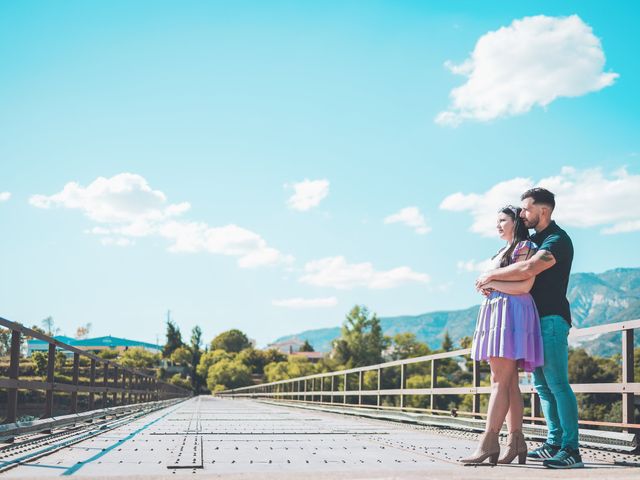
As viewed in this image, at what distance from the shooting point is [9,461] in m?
3.94

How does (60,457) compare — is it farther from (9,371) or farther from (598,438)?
(598,438)

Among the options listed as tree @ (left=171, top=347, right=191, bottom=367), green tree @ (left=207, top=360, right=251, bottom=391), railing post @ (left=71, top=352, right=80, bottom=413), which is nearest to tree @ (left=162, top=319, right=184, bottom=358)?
tree @ (left=171, top=347, right=191, bottom=367)

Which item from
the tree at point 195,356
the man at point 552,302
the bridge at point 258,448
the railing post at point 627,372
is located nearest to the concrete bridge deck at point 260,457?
the bridge at point 258,448

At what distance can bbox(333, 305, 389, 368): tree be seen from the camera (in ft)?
344

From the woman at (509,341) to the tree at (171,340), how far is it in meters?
154

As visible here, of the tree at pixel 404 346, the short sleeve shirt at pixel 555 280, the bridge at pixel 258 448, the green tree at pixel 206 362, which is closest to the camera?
the bridge at pixel 258 448

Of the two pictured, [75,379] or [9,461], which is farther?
[75,379]

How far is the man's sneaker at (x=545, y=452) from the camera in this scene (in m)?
4.21

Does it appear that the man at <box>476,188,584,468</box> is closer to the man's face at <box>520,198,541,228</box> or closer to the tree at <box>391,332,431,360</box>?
the man's face at <box>520,198,541,228</box>

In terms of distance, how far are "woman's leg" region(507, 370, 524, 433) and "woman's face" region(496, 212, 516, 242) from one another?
0.83m

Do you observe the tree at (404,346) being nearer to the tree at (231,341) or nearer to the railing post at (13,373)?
the tree at (231,341)

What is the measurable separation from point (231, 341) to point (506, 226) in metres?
167

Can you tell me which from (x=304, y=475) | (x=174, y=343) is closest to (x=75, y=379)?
(x=304, y=475)

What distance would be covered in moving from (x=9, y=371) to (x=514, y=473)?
3.97 metres
